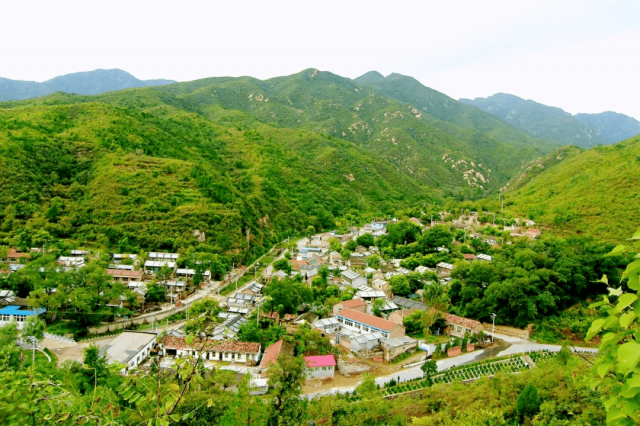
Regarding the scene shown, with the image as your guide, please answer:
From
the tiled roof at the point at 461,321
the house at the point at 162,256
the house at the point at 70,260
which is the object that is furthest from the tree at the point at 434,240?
the house at the point at 70,260

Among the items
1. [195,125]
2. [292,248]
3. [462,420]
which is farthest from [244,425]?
[195,125]

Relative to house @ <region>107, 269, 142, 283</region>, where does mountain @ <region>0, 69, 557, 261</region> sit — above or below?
above

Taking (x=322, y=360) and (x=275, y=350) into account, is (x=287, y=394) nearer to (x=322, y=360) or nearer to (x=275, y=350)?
(x=322, y=360)

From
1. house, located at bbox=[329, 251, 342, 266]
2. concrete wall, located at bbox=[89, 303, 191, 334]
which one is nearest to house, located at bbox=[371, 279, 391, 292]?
house, located at bbox=[329, 251, 342, 266]

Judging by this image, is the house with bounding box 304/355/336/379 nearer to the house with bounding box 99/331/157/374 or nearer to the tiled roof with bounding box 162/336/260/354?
the tiled roof with bounding box 162/336/260/354

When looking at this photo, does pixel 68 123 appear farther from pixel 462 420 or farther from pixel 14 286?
pixel 462 420
